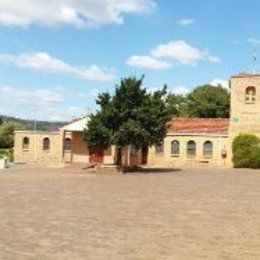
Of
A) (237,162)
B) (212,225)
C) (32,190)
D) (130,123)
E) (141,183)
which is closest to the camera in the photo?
(212,225)

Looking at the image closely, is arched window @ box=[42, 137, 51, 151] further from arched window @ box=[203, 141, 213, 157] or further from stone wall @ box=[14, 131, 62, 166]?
arched window @ box=[203, 141, 213, 157]

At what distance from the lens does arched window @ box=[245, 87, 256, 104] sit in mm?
47500

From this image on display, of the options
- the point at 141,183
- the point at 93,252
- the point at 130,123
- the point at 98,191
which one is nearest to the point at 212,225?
the point at 93,252

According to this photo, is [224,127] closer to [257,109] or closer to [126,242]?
[257,109]

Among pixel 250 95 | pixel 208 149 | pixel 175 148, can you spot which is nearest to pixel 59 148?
pixel 175 148

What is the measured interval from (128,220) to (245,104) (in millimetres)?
31733

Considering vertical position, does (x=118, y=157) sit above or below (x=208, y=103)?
below

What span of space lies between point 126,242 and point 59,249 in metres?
1.72

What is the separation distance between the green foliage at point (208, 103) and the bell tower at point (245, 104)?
2473 centimetres

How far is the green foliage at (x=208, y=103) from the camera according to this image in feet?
242

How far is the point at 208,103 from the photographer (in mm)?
75250

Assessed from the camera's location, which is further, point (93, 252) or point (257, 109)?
point (257, 109)

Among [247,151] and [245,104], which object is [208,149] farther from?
[245,104]

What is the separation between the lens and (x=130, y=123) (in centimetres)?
3888
